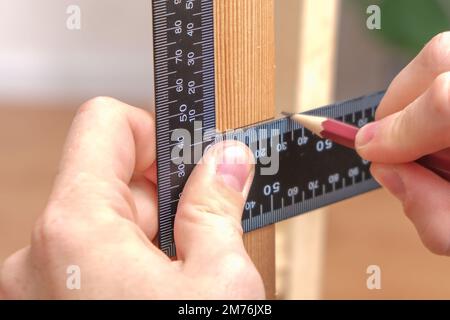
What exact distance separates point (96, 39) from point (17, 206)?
58 centimetres

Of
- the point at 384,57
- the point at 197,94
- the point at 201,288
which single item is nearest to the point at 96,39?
the point at 384,57

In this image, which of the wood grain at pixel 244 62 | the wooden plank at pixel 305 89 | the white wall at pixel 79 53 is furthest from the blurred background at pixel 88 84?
the wood grain at pixel 244 62

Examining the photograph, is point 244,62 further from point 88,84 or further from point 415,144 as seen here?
point 88,84

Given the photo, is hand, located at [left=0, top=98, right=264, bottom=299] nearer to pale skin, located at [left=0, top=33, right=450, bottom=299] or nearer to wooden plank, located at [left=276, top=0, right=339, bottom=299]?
pale skin, located at [left=0, top=33, right=450, bottom=299]

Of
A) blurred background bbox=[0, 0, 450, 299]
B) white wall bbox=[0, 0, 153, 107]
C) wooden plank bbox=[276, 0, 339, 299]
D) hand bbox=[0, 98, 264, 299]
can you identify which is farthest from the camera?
white wall bbox=[0, 0, 153, 107]

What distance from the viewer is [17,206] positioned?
2.23 m

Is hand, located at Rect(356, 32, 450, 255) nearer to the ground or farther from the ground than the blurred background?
farther from the ground

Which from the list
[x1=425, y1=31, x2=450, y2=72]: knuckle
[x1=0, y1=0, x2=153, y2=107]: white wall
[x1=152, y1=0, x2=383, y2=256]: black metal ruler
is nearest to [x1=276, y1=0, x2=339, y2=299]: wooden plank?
[x1=152, y1=0, x2=383, y2=256]: black metal ruler

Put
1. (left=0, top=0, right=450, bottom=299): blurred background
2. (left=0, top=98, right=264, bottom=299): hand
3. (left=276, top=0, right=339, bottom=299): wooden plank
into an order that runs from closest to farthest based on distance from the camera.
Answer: (left=0, top=98, right=264, bottom=299): hand < (left=276, top=0, right=339, bottom=299): wooden plank < (left=0, top=0, right=450, bottom=299): blurred background

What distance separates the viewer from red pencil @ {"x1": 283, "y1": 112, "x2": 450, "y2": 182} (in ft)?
2.89

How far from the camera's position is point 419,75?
876 millimetres

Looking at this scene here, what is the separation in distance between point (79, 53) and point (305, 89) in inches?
54.2

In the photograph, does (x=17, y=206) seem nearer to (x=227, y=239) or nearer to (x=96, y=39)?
(x=96, y=39)

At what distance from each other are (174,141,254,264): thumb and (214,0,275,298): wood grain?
4 centimetres
